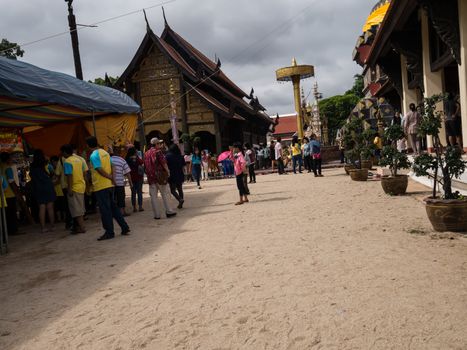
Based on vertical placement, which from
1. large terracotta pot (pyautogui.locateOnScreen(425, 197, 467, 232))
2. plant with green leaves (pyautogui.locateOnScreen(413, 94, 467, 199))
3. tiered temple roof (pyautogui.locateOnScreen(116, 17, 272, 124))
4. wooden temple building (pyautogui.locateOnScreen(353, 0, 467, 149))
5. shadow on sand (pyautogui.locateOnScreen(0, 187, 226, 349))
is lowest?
shadow on sand (pyautogui.locateOnScreen(0, 187, 226, 349))

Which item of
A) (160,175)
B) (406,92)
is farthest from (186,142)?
(160,175)

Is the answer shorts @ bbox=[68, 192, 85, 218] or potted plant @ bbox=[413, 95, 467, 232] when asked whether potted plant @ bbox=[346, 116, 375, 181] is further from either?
shorts @ bbox=[68, 192, 85, 218]

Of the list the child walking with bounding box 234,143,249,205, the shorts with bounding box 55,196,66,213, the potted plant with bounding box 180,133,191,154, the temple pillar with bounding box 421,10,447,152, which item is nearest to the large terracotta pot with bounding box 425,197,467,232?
the child walking with bounding box 234,143,249,205

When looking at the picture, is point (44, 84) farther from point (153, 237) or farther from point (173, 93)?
point (173, 93)

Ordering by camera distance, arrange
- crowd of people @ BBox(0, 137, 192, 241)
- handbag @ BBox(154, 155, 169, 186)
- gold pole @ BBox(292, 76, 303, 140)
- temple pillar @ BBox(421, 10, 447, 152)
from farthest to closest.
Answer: gold pole @ BBox(292, 76, 303, 140) → temple pillar @ BBox(421, 10, 447, 152) → handbag @ BBox(154, 155, 169, 186) → crowd of people @ BBox(0, 137, 192, 241)

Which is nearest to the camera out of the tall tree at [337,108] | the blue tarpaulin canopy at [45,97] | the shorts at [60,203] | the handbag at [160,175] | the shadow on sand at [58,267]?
the shadow on sand at [58,267]

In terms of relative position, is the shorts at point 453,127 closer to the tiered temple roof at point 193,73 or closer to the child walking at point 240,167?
the child walking at point 240,167

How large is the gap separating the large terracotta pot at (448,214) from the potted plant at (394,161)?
327cm

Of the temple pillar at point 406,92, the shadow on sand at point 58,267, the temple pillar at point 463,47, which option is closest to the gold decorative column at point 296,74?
the temple pillar at point 406,92

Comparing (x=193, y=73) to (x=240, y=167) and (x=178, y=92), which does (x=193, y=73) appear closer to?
(x=178, y=92)

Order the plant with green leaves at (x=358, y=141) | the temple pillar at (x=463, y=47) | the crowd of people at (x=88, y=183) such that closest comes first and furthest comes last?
the temple pillar at (x=463, y=47)
the crowd of people at (x=88, y=183)
the plant with green leaves at (x=358, y=141)

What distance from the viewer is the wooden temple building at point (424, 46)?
688cm

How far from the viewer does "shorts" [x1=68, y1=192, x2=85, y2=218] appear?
7.43m

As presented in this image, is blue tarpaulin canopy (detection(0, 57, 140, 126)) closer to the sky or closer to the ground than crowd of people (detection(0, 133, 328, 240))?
closer to the sky
